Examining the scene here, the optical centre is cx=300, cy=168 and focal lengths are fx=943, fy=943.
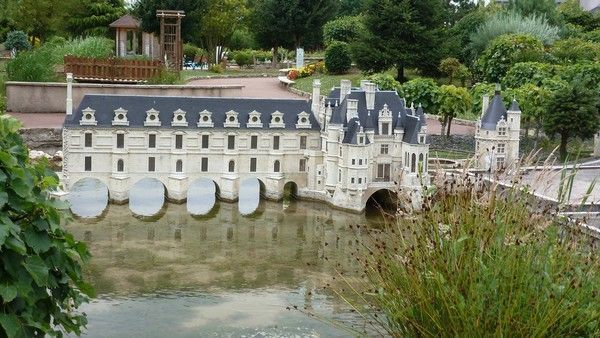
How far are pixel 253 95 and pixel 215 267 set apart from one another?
33.8m

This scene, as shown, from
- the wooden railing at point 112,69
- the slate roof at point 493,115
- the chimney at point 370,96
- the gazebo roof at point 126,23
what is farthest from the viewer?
the gazebo roof at point 126,23

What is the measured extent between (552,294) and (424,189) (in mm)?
2864

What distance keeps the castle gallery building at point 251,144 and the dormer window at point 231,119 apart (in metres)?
0.04

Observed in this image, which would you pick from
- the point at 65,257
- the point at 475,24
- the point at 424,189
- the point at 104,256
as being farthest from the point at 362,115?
the point at 475,24

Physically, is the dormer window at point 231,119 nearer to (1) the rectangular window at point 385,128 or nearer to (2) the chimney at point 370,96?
(2) the chimney at point 370,96

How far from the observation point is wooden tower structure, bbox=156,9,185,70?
69688 millimetres

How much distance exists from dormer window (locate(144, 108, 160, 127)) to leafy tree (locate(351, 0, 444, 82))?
24.8m

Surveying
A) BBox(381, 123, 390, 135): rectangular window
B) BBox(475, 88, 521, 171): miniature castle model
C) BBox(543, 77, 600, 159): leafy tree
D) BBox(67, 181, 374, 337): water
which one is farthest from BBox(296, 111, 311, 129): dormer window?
BBox(543, 77, 600, 159): leafy tree

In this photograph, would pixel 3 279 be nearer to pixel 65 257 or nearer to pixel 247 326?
pixel 65 257

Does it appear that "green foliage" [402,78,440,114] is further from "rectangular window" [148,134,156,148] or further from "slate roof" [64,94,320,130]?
"rectangular window" [148,134,156,148]

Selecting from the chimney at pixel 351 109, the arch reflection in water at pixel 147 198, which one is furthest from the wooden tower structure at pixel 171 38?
the chimney at pixel 351 109

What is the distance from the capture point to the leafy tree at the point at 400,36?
6506cm

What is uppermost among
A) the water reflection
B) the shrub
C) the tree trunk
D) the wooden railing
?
the shrub

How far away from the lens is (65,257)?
12164 millimetres
